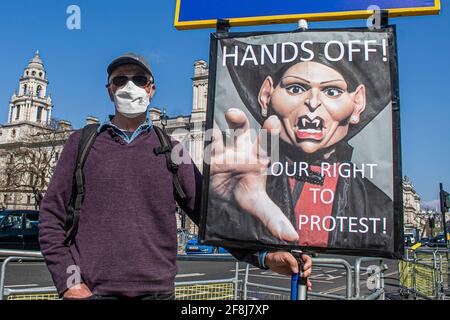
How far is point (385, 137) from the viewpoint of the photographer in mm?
1923

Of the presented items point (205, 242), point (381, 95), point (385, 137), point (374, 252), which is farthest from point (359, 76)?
point (205, 242)

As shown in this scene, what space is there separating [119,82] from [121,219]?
0.72 metres

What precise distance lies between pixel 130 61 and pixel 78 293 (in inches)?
44.8

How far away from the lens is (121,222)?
1971 mm

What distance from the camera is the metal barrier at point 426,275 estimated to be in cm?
866

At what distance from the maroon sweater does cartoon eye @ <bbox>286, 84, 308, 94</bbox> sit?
2.33 feet

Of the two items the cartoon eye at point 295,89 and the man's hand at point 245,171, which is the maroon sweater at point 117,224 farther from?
the cartoon eye at point 295,89

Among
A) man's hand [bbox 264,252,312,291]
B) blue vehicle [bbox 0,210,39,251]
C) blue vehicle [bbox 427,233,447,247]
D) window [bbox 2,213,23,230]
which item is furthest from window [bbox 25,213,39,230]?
man's hand [bbox 264,252,312,291]

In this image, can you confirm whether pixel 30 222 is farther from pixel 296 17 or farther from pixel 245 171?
pixel 296 17

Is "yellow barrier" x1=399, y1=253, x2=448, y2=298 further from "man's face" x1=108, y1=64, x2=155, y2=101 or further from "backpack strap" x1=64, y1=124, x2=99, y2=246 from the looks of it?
"backpack strap" x1=64, y1=124, x2=99, y2=246

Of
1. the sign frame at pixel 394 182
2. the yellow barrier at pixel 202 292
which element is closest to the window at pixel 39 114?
the yellow barrier at pixel 202 292

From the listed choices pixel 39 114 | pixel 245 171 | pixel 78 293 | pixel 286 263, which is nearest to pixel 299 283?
pixel 286 263

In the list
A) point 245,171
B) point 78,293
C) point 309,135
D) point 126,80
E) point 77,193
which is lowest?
point 78,293

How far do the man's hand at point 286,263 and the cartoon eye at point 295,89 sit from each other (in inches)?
29.8
